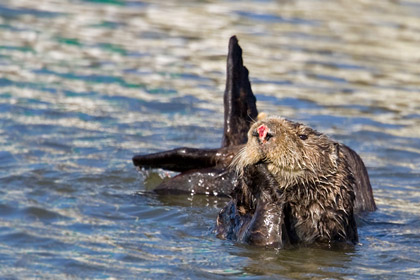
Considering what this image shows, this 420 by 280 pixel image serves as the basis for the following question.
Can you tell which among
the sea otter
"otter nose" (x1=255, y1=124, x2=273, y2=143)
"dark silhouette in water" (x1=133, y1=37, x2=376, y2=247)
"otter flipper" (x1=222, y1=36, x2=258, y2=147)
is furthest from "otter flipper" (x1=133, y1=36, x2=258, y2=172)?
"otter nose" (x1=255, y1=124, x2=273, y2=143)

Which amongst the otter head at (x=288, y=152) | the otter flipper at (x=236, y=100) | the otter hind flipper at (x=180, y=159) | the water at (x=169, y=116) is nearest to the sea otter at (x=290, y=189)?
the otter head at (x=288, y=152)

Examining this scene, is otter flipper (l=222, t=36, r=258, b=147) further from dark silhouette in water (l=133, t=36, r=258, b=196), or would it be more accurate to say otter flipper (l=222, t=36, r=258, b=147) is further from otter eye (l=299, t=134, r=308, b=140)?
otter eye (l=299, t=134, r=308, b=140)

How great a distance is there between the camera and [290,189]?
497 centimetres

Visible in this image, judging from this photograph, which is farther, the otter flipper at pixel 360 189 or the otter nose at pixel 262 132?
the otter flipper at pixel 360 189

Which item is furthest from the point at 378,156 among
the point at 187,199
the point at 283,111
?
the point at 187,199

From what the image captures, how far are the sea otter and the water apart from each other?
0.13 metres

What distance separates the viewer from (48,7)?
47.1 ft

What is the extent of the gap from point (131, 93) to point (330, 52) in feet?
12.9

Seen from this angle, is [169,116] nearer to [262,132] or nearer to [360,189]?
[360,189]

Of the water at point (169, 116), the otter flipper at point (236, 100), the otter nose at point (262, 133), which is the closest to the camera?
the otter nose at point (262, 133)

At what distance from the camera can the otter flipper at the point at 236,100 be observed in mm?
6391

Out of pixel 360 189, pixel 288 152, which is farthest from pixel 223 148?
pixel 288 152

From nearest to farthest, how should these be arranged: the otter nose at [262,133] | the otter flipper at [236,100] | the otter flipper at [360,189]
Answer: the otter nose at [262,133], the otter flipper at [360,189], the otter flipper at [236,100]

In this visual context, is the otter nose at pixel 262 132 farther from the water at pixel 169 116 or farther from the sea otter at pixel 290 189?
the water at pixel 169 116
